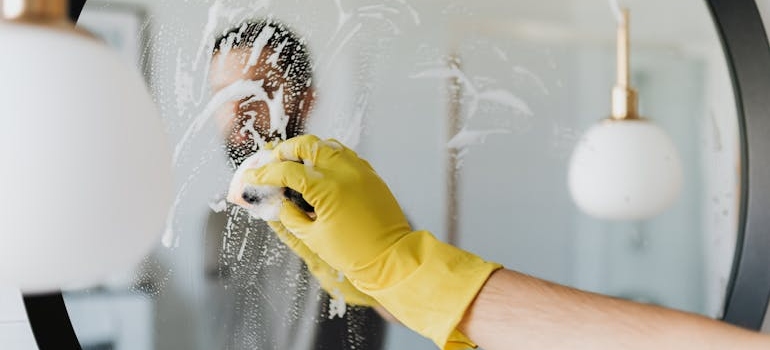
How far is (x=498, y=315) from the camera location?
0.61 metres

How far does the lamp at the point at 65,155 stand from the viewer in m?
0.27

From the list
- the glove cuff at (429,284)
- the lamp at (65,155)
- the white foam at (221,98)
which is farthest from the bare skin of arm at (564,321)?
the lamp at (65,155)

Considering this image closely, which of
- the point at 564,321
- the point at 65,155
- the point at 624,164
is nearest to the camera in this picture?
the point at 65,155

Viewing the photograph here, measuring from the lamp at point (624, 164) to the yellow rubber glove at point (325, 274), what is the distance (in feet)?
0.86

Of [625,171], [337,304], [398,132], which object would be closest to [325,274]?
[337,304]

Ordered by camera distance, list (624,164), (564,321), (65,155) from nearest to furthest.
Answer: (65,155), (564,321), (624,164)

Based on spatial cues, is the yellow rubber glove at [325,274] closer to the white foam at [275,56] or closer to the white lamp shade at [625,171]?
the white foam at [275,56]

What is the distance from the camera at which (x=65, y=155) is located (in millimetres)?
268

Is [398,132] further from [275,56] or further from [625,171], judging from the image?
[625,171]

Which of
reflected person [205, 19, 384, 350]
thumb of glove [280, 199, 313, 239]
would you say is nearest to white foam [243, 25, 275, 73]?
reflected person [205, 19, 384, 350]

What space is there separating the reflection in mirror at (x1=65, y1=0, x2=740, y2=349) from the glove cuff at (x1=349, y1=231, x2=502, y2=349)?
0.05 m

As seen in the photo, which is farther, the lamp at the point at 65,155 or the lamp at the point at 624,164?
the lamp at the point at 624,164

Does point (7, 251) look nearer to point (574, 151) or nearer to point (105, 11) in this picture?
point (105, 11)

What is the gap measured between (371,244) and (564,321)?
18cm
